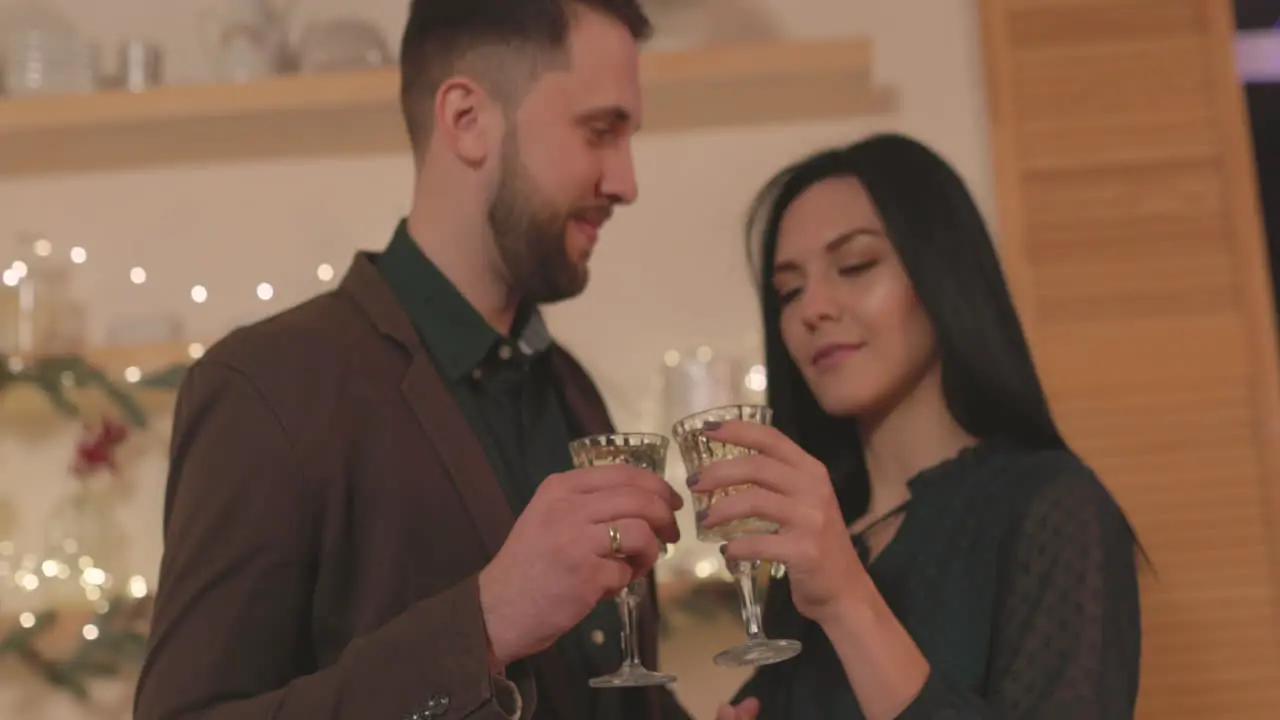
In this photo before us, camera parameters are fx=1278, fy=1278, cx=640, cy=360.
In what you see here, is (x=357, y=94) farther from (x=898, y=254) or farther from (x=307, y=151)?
(x=898, y=254)

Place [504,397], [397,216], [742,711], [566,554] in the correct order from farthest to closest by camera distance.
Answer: [397,216]
[504,397]
[742,711]
[566,554]

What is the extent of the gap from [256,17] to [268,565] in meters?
1.84

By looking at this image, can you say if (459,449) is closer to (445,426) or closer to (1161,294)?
(445,426)

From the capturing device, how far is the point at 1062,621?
1.39 m

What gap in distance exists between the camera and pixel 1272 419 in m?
2.51

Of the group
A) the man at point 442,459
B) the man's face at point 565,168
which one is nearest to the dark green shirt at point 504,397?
the man at point 442,459

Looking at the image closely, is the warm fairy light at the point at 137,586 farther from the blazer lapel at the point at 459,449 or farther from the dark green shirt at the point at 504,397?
the blazer lapel at the point at 459,449

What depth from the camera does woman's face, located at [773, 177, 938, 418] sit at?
1686mm

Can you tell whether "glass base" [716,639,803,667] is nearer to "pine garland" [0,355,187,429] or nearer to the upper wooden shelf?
the upper wooden shelf

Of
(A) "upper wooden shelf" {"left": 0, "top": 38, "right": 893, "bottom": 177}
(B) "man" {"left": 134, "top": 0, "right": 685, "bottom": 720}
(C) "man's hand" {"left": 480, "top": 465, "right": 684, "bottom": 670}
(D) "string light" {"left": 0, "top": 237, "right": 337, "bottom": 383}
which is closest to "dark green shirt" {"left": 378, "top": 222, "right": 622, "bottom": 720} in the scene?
(B) "man" {"left": 134, "top": 0, "right": 685, "bottom": 720}

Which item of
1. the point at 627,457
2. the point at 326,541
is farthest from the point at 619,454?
the point at 326,541

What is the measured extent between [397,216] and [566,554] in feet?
5.93

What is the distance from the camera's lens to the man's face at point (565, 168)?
1.73 m

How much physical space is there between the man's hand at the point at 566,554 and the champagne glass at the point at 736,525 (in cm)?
8
